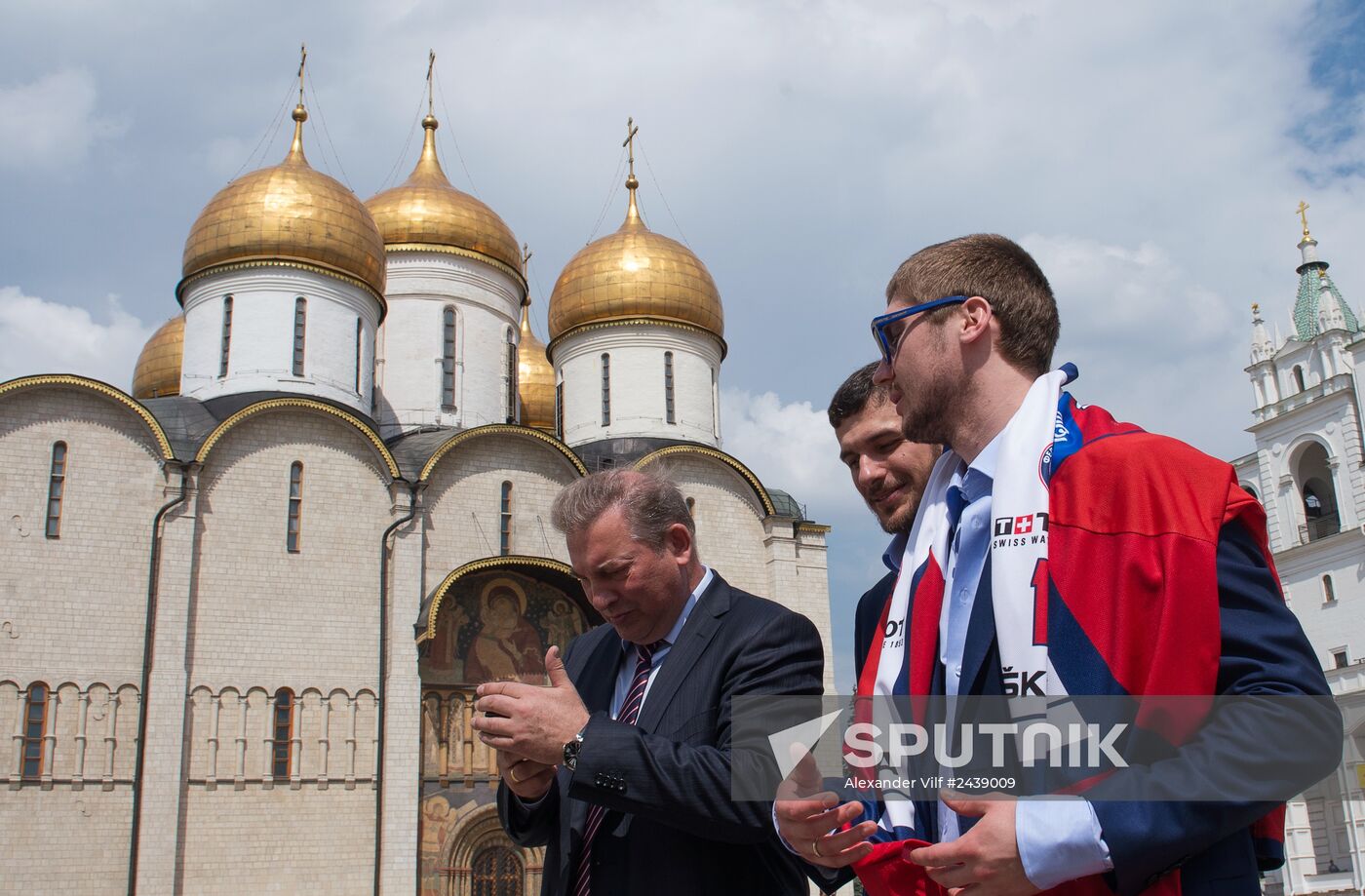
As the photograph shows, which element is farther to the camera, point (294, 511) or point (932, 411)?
point (294, 511)

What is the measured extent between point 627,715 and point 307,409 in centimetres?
1455

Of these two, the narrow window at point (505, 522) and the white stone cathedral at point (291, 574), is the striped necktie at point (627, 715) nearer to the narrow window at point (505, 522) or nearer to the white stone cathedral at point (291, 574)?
the white stone cathedral at point (291, 574)

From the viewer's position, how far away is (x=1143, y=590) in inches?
59.4

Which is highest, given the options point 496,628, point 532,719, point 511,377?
point 511,377

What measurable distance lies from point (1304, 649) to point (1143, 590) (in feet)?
0.67

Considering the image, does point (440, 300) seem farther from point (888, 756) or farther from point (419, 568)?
point (888, 756)

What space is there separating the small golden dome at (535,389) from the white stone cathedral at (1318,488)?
53.8 ft

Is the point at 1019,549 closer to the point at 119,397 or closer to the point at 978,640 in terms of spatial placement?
the point at 978,640

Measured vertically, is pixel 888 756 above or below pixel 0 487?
below

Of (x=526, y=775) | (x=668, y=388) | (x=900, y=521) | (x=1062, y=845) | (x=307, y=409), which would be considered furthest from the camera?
(x=668, y=388)

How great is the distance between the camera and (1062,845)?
1.39 meters

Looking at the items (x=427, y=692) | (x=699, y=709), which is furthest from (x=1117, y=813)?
(x=427, y=692)

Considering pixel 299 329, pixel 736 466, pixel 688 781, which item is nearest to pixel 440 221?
pixel 299 329

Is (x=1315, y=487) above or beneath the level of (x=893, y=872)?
above
